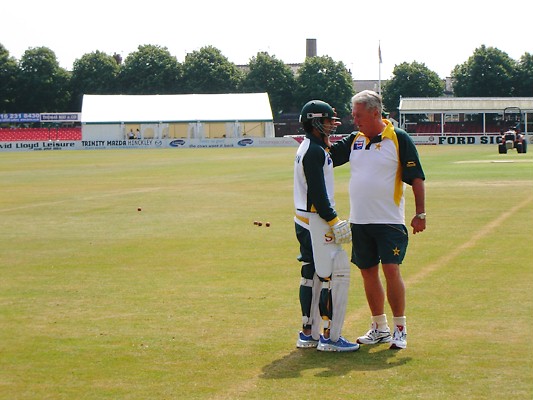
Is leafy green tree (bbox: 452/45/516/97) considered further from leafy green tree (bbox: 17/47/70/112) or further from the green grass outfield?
the green grass outfield

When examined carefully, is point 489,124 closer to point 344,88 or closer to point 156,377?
point 344,88

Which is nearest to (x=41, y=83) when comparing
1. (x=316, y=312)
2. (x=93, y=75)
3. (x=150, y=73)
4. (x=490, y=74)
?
(x=93, y=75)

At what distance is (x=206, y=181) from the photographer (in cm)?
3456

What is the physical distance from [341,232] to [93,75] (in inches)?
4948

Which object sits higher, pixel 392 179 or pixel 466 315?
pixel 392 179

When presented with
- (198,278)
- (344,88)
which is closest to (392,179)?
(198,278)

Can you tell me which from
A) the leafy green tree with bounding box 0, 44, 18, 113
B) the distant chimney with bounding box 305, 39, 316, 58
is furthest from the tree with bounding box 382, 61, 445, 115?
the leafy green tree with bounding box 0, 44, 18, 113

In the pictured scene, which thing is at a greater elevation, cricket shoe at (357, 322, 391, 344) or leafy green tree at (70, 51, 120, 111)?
leafy green tree at (70, 51, 120, 111)

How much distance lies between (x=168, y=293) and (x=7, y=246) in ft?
19.5

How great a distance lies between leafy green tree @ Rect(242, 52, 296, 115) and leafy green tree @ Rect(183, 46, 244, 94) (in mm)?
3302

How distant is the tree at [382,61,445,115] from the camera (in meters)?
127

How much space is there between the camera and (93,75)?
13075 cm

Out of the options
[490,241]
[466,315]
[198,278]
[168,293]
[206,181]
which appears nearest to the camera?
[466,315]

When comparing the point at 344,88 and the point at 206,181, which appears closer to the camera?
the point at 206,181
